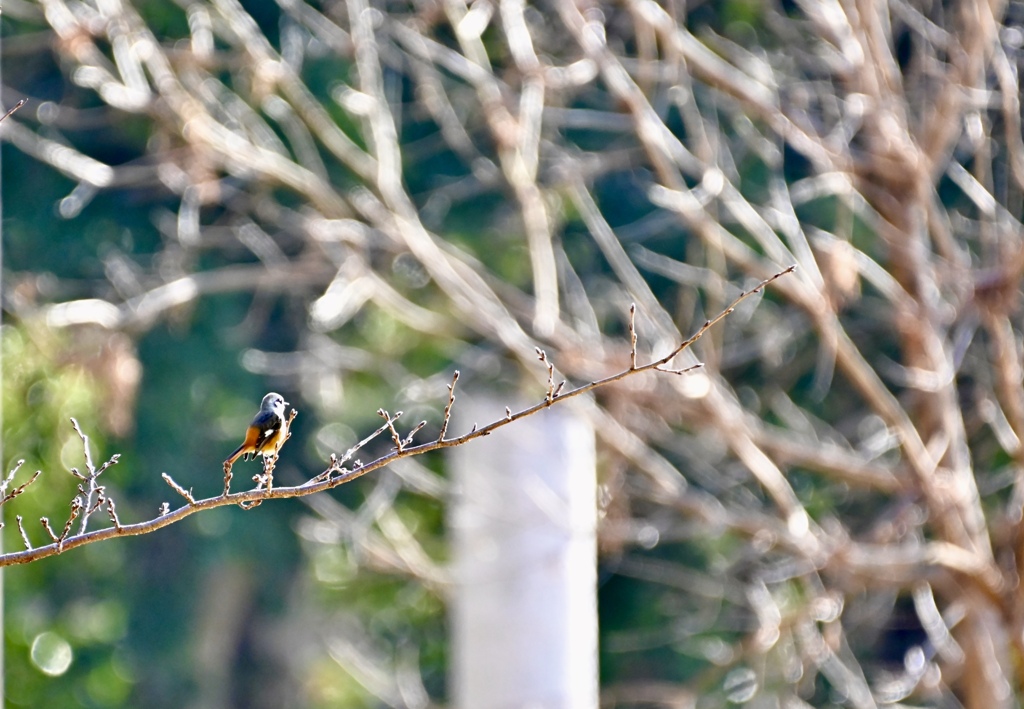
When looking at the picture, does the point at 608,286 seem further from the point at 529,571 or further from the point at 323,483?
the point at 323,483

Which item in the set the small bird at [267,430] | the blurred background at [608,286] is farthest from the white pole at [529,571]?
the small bird at [267,430]

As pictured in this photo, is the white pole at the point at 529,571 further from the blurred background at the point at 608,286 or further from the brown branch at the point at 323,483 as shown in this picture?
the brown branch at the point at 323,483

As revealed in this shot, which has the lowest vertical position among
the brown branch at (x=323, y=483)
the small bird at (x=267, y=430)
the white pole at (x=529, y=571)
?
the white pole at (x=529, y=571)

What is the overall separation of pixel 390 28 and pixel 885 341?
15.9ft

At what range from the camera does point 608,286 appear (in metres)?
8.60

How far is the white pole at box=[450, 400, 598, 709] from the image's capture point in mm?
6238

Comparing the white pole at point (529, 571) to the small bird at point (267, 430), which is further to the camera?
the white pole at point (529, 571)

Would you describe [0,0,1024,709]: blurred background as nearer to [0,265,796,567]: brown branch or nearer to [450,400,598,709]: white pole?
[450,400,598,709]: white pole

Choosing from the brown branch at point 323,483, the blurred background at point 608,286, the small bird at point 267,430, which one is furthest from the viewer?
the blurred background at point 608,286

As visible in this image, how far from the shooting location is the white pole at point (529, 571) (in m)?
6.24

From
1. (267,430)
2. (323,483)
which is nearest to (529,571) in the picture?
(267,430)

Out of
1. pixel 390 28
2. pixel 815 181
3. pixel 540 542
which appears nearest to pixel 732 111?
pixel 815 181

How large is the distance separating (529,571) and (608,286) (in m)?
2.66

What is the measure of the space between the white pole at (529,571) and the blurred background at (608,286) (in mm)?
171
